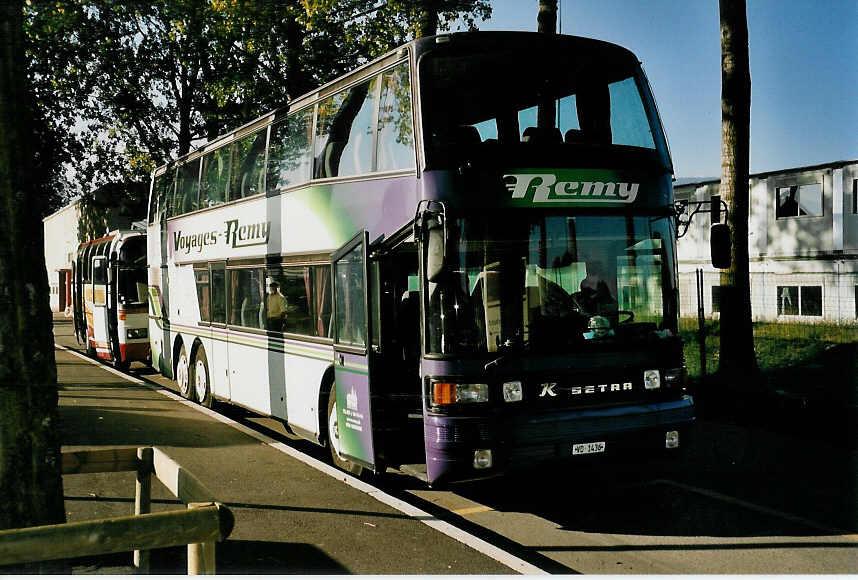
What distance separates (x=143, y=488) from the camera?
5781 millimetres

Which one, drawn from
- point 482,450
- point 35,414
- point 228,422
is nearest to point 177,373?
point 228,422

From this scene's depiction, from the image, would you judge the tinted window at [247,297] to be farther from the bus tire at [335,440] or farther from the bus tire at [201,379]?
the bus tire at [335,440]

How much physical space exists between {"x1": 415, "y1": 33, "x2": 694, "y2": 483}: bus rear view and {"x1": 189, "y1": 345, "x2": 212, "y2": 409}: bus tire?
313 inches

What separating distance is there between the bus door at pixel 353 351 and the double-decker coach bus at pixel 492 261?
0.03 m

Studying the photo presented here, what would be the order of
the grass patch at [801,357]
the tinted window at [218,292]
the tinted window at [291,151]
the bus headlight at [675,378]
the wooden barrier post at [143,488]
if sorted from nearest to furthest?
the wooden barrier post at [143,488]
the bus headlight at [675,378]
the tinted window at [291,151]
the tinted window at [218,292]
the grass patch at [801,357]

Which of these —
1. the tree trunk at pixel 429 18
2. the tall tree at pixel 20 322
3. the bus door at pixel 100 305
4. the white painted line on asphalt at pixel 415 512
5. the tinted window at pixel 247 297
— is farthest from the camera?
the bus door at pixel 100 305

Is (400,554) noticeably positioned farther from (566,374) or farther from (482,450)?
(566,374)

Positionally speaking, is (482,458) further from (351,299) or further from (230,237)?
(230,237)

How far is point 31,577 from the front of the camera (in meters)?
4.46

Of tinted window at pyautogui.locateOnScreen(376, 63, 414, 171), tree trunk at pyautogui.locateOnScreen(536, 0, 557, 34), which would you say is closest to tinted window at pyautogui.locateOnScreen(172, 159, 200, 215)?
tree trunk at pyautogui.locateOnScreen(536, 0, 557, 34)

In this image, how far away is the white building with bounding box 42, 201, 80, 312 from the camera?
199 ft

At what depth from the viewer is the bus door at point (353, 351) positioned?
28.0ft

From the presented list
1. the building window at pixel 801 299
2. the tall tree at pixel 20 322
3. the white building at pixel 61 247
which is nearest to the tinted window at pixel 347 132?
the tall tree at pixel 20 322

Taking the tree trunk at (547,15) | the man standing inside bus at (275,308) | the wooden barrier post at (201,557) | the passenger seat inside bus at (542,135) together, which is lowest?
the wooden barrier post at (201,557)
